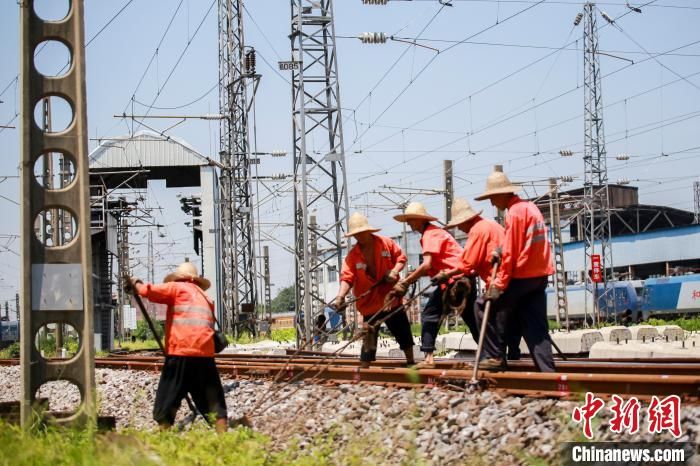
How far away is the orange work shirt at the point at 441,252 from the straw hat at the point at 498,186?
125cm

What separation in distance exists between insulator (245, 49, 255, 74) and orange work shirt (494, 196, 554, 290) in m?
28.3

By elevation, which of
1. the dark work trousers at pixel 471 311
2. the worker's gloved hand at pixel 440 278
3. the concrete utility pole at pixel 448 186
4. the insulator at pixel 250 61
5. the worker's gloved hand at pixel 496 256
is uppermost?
the insulator at pixel 250 61

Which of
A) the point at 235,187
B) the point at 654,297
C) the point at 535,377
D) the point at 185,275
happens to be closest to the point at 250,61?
the point at 235,187

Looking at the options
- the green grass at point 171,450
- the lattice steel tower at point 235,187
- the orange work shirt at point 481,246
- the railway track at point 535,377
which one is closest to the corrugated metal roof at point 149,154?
the lattice steel tower at point 235,187

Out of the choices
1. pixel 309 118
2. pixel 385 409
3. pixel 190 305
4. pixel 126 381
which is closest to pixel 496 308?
pixel 385 409

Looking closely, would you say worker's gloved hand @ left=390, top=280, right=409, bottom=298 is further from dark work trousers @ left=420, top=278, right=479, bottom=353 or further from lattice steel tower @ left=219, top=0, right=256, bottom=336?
lattice steel tower @ left=219, top=0, right=256, bottom=336

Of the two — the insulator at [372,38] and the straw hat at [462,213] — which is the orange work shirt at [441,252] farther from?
the insulator at [372,38]

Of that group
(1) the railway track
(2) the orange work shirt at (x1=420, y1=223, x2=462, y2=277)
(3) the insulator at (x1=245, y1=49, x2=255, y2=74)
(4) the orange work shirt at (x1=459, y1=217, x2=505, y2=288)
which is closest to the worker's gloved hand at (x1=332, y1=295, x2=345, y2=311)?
(1) the railway track

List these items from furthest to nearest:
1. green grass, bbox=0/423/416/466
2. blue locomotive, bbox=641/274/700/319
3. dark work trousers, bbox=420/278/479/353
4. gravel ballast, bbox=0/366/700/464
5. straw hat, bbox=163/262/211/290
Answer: blue locomotive, bbox=641/274/700/319
dark work trousers, bbox=420/278/479/353
straw hat, bbox=163/262/211/290
gravel ballast, bbox=0/366/700/464
green grass, bbox=0/423/416/466

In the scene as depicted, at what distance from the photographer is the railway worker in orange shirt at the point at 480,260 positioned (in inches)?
329

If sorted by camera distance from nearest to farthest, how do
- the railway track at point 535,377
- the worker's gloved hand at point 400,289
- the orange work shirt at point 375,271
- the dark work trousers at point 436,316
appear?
1. the railway track at point 535,377
2. the dark work trousers at point 436,316
3. the worker's gloved hand at point 400,289
4. the orange work shirt at point 375,271

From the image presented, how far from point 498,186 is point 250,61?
28034 mm

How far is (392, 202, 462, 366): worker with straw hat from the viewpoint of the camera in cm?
977

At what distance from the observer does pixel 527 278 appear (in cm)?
802
